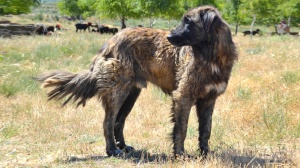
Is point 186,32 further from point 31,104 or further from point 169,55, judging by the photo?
point 31,104

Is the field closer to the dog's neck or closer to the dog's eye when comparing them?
the dog's neck

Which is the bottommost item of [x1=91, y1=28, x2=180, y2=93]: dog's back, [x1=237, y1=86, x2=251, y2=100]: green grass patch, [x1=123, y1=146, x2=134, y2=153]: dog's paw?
[x1=123, y1=146, x2=134, y2=153]: dog's paw

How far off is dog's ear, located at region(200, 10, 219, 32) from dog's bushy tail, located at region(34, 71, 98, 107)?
1.68m

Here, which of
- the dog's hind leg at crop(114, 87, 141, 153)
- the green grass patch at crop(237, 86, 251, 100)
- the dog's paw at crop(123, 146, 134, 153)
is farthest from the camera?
the green grass patch at crop(237, 86, 251, 100)

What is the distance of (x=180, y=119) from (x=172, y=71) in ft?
2.24

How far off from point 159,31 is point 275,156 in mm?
2320

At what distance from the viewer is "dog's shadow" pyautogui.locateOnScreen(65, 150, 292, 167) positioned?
448 cm

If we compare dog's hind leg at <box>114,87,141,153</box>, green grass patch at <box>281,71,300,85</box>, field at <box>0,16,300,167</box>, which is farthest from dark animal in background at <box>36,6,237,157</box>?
green grass patch at <box>281,71,300,85</box>

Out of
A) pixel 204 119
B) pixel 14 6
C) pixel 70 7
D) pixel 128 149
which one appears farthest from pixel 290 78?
pixel 70 7

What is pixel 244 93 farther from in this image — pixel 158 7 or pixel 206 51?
pixel 158 7

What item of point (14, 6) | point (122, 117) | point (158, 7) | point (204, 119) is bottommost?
point (122, 117)

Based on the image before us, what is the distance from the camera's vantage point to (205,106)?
4.85m

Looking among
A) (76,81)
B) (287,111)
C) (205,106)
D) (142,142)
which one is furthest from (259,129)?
(76,81)

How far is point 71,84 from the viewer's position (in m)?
5.08
